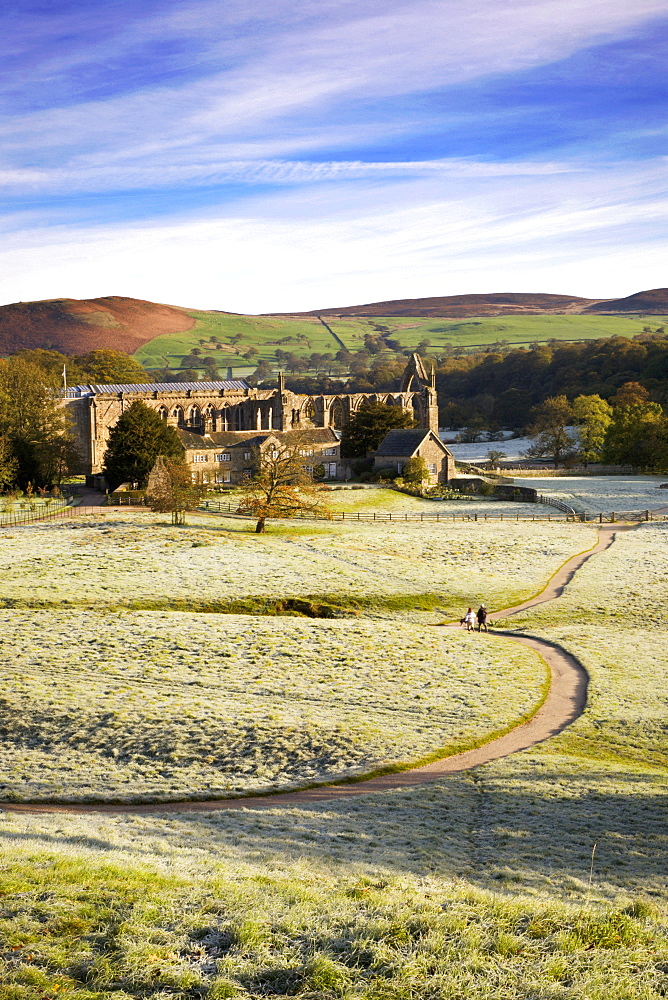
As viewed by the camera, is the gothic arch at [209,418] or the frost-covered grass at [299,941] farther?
A: the gothic arch at [209,418]

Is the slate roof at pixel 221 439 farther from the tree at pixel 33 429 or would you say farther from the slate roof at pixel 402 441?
the slate roof at pixel 402 441

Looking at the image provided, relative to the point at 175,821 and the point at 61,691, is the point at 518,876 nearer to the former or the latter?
→ the point at 175,821

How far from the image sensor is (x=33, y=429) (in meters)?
81.8

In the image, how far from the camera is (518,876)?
48.4ft

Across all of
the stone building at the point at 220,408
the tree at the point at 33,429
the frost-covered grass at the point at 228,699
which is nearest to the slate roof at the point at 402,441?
the stone building at the point at 220,408

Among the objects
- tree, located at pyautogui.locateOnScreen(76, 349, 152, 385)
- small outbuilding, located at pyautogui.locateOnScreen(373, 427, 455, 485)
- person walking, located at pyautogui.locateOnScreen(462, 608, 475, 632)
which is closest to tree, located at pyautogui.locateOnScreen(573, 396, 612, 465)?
small outbuilding, located at pyautogui.locateOnScreen(373, 427, 455, 485)

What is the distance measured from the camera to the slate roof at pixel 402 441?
93.7m

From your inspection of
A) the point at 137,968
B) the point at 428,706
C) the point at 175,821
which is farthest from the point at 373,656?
the point at 137,968

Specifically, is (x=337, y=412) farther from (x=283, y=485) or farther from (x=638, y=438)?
(x=283, y=485)

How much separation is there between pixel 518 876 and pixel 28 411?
255ft

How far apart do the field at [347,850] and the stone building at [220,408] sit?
59.8 metres

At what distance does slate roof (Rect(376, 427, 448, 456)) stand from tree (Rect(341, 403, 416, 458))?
3842 mm

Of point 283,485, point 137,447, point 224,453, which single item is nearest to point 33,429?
point 137,447

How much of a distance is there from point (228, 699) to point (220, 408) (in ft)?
296
